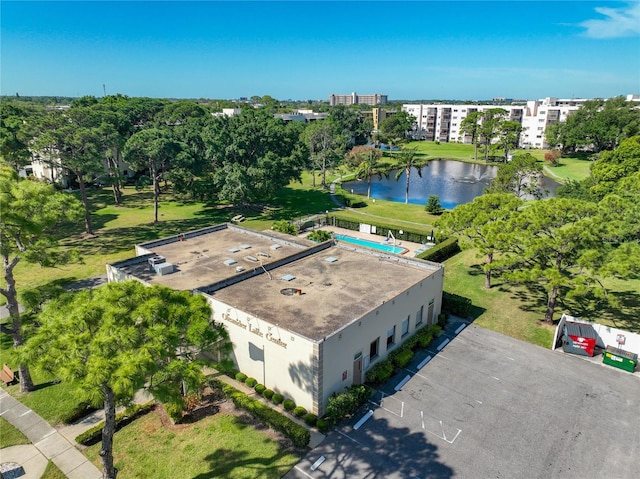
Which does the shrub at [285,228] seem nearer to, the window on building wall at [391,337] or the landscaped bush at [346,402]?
the window on building wall at [391,337]

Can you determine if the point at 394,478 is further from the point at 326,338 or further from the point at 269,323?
the point at 269,323

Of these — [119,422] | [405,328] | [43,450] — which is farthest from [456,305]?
[43,450]

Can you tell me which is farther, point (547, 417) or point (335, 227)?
point (335, 227)

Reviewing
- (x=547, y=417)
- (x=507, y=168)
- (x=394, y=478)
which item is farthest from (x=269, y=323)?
(x=507, y=168)

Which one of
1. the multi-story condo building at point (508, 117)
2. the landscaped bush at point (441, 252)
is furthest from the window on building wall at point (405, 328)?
the multi-story condo building at point (508, 117)

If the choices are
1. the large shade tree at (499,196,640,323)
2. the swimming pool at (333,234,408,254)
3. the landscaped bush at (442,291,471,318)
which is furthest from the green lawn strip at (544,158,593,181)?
the landscaped bush at (442,291,471,318)

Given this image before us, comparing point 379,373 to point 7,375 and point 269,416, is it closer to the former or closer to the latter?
point 269,416
